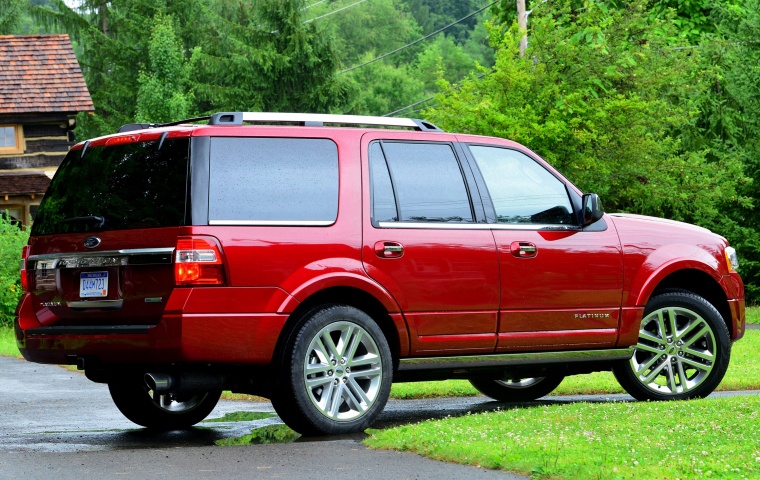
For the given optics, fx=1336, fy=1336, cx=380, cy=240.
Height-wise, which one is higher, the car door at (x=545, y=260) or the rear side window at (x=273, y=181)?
the rear side window at (x=273, y=181)

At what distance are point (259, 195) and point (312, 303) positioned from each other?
795 millimetres

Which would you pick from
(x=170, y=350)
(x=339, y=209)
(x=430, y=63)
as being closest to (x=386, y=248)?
(x=339, y=209)

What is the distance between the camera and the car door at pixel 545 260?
9523 millimetres

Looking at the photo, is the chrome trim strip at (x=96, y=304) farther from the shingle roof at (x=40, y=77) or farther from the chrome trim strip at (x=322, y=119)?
the shingle roof at (x=40, y=77)

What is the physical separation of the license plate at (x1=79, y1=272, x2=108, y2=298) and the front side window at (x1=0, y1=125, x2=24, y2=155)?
2805cm

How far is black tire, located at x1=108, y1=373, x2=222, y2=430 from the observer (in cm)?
969

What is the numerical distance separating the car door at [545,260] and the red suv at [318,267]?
1 cm

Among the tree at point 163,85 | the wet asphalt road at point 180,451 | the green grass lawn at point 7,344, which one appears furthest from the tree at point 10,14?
the wet asphalt road at point 180,451

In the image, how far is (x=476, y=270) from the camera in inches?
365

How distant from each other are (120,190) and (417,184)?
204cm

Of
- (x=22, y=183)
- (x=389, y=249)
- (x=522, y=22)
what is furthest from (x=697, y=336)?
(x=22, y=183)

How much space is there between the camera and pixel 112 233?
8367 millimetres

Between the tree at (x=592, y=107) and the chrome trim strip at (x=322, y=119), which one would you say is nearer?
the chrome trim strip at (x=322, y=119)

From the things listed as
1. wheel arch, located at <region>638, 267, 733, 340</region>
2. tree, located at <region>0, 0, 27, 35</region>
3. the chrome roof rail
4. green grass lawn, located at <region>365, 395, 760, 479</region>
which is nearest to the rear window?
the chrome roof rail
